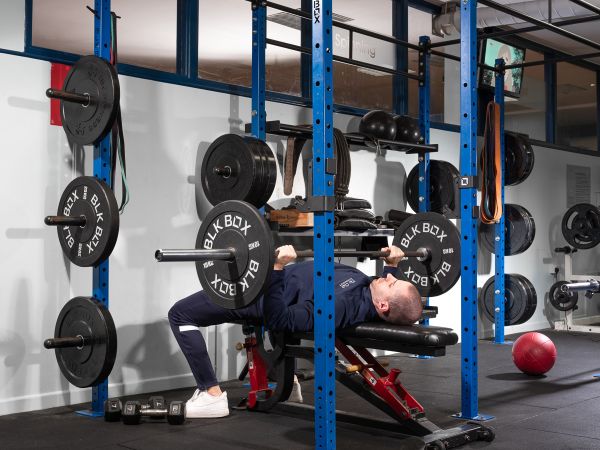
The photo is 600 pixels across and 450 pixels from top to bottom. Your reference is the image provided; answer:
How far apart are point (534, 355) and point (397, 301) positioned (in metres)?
1.76

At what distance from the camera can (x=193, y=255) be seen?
2.63 metres

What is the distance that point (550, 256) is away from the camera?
766 cm

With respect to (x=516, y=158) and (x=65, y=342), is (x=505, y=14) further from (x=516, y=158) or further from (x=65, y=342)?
(x=65, y=342)

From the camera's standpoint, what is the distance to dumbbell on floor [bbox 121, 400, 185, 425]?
3.45m

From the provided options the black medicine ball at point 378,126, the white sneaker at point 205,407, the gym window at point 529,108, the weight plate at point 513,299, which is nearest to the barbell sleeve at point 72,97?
the white sneaker at point 205,407

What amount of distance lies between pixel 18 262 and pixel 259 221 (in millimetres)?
1599

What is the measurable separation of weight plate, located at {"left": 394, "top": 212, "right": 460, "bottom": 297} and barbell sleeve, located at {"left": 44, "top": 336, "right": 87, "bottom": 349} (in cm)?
159

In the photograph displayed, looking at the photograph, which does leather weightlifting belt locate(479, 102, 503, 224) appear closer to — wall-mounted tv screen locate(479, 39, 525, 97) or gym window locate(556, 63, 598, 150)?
wall-mounted tv screen locate(479, 39, 525, 97)

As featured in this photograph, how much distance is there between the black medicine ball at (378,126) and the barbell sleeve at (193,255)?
8.47ft

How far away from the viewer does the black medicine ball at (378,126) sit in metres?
5.14

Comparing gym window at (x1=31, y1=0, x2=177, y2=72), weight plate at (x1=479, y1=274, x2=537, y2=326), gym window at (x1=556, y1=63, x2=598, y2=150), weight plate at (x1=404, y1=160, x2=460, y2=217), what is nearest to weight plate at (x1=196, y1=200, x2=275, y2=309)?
gym window at (x1=31, y1=0, x2=177, y2=72)

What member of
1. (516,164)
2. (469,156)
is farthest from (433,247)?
(516,164)

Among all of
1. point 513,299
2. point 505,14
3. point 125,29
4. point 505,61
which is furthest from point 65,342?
point 505,61

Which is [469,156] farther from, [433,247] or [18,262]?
[18,262]
